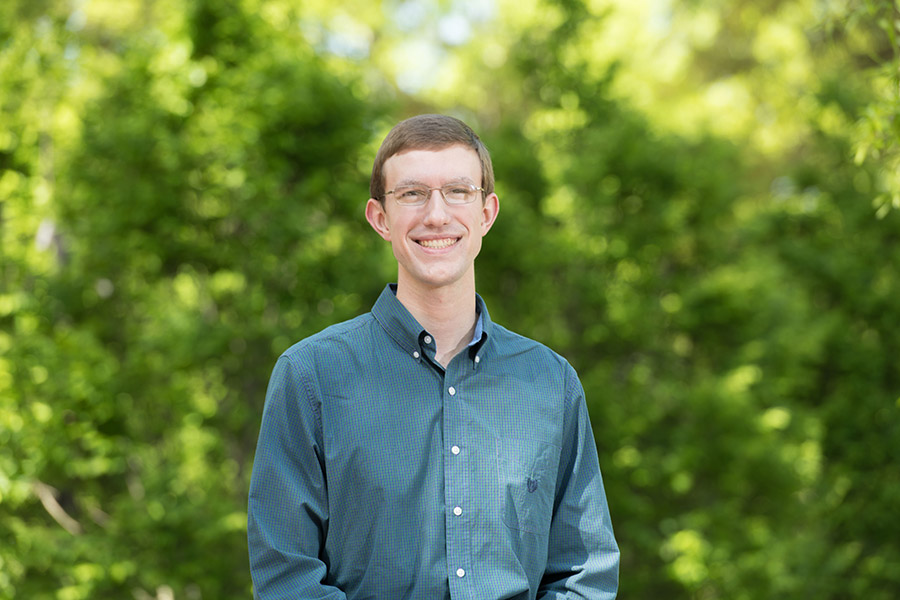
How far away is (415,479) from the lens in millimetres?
1816

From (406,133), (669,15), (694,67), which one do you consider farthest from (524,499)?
(694,67)

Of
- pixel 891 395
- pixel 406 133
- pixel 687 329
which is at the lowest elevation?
pixel 891 395

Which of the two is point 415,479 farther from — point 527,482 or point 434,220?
point 434,220

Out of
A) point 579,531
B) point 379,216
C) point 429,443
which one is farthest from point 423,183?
point 579,531

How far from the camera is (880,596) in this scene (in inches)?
338

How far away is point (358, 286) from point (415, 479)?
4807 mm

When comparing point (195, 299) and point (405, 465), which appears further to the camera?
point (195, 299)

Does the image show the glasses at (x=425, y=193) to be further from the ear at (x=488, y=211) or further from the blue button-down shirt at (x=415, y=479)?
the blue button-down shirt at (x=415, y=479)

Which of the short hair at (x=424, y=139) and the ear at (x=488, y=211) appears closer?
the short hair at (x=424, y=139)

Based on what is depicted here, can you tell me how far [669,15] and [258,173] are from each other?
355 inches

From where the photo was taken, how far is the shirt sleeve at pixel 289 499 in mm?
1728

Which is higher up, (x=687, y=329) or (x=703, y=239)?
(x=703, y=239)

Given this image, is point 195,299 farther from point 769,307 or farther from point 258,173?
point 769,307

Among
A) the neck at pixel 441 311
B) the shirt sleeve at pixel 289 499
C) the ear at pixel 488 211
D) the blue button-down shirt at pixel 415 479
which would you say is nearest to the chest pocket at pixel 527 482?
the blue button-down shirt at pixel 415 479
